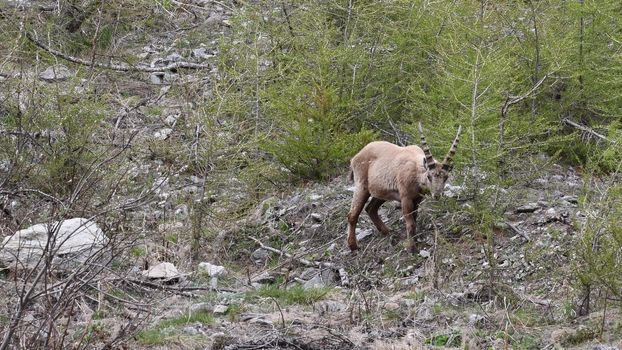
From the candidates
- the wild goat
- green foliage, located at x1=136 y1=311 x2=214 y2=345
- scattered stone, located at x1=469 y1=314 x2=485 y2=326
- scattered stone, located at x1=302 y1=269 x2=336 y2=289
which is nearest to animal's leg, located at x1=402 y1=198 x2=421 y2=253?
the wild goat

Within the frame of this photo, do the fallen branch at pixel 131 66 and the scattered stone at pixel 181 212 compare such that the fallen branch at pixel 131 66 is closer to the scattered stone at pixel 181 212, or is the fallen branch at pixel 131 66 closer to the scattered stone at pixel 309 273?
the scattered stone at pixel 181 212

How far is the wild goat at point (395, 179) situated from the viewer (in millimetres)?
10984

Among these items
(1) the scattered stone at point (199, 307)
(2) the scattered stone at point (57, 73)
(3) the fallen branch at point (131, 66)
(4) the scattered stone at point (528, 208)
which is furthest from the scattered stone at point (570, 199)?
(2) the scattered stone at point (57, 73)

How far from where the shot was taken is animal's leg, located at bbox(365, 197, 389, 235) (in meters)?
12.1

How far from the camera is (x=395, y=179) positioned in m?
11.5

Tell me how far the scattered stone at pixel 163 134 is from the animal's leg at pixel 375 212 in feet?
15.8

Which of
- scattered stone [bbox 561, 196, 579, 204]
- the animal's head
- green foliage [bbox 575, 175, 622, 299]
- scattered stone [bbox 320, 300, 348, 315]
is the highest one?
green foliage [bbox 575, 175, 622, 299]

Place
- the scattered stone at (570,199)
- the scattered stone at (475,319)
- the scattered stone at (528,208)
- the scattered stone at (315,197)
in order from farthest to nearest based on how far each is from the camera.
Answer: the scattered stone at (315,197), the scattered stone at (570,199), the scattered stone at (528,208), the scattered stone at (475,319)

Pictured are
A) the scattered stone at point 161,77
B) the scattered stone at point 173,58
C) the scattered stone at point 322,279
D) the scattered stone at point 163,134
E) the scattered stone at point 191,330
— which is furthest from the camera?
the scattered stone at point 173,58

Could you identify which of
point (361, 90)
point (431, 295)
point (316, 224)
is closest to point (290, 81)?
point (361, 90)

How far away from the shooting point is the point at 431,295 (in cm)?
966

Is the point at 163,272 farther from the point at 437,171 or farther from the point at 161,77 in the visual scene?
the point at 161,77

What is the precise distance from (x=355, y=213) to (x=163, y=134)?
5.18 m

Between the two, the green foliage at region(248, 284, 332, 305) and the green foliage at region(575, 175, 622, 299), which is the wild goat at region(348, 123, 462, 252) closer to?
the green foliage at region(248, 284, 332, 305)
